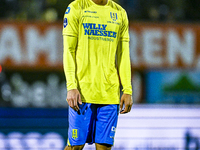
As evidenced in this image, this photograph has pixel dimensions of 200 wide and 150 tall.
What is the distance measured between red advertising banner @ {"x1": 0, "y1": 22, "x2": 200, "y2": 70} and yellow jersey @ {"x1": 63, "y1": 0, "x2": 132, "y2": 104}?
276 centimetres

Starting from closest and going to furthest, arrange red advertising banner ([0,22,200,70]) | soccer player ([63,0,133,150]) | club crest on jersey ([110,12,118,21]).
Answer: soccer player ([63,0,133,150]), club crest on jersey ([110,12,118,21]), red advertising banner ([0,22,200,70])

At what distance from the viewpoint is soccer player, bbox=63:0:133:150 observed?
9.43 ft

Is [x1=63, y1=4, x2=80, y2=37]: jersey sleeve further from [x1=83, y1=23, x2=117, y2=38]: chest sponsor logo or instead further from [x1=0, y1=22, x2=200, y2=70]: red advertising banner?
[x1=0, y1=22, x2=200, y2=70]: red advertising banner

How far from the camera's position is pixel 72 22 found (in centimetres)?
285

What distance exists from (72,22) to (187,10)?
3.67 meters

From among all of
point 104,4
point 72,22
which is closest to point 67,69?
point 72,22

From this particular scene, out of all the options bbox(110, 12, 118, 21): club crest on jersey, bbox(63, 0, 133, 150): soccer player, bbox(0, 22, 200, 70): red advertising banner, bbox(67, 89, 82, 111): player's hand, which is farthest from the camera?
bbox(0, 22, 200, 70): red advertising banner

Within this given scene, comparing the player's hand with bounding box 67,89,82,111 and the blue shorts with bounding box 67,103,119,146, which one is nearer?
the player's hand with bounding box 67,89,82,111

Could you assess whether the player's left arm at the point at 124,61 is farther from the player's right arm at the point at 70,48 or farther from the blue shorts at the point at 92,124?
the player's right arm at the point at 70,48

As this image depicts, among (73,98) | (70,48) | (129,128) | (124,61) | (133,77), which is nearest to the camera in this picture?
(73,98)

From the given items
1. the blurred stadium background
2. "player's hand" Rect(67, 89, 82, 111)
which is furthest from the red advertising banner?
"player's hand" Rect(67, 89, 82, 111)

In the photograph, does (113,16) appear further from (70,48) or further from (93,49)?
(70,48)

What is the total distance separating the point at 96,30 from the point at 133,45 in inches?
117

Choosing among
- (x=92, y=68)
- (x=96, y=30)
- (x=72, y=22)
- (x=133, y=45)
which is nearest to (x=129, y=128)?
(x=133, y=45)
